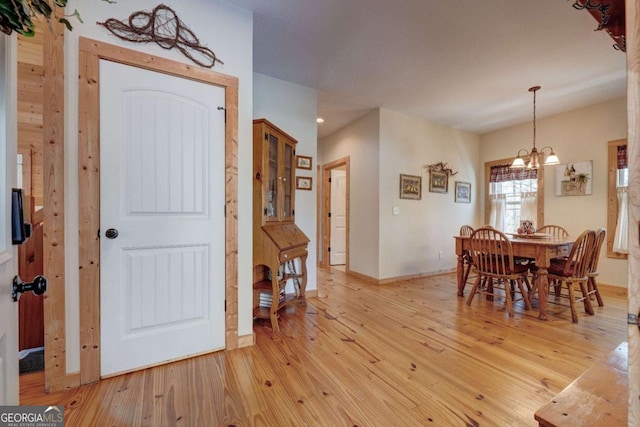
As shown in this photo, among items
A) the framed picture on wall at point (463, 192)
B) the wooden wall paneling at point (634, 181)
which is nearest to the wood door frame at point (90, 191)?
the wooden wall paneling at point (634, 181)

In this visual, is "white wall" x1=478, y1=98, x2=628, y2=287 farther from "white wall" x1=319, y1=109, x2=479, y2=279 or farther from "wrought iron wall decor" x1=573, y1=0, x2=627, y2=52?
"wrought iron wall decor" x1=573, y1=0, x2=627, y2=52

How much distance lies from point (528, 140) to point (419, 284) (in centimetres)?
319

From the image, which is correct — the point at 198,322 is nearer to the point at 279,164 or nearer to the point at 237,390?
the point at 237,390

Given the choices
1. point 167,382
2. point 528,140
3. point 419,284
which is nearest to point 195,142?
point 167,382

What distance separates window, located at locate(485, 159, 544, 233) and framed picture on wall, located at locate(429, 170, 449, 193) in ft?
3.53

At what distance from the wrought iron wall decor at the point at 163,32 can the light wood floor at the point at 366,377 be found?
2.17m

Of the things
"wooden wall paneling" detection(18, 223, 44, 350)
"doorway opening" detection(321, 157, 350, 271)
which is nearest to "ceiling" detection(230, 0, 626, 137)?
"doorway opening" detection(321, 157, 350, 271)

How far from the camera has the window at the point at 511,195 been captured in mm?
4617

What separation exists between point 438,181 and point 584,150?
206 cm

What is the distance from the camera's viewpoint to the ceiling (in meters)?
2.14

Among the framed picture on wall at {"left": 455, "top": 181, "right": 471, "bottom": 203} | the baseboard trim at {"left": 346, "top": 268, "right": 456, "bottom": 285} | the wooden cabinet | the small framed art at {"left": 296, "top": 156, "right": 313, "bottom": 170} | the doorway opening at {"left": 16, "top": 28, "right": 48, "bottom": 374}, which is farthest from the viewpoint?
the framed picture on wall at {"left": 455, "top": 181, "right": 471, "bottom": 203}

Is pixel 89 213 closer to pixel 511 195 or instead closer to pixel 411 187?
pixel 411 187

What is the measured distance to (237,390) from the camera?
5.24 feet

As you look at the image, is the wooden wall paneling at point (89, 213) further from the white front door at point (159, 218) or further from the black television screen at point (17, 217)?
the black television screen at point (17, 217)
